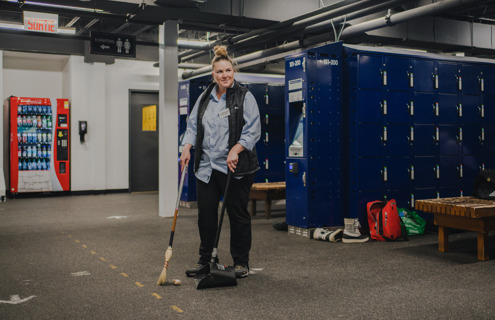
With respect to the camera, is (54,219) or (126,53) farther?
(126,53)

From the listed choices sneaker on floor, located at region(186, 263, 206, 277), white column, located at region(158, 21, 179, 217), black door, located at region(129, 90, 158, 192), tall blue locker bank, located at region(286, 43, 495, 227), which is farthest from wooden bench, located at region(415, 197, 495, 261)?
black door, located at region(129, 90, 158, 192)

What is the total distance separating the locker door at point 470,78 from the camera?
7141 mm

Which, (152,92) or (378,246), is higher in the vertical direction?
(152,92)

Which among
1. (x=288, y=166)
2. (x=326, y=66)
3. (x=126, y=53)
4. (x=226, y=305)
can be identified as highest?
(x=126, y=53)

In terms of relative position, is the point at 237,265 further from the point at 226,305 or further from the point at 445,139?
the point at 445,139

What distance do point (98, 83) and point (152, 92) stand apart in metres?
1.43

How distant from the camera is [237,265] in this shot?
13.6ft

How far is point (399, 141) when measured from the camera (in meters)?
6.63

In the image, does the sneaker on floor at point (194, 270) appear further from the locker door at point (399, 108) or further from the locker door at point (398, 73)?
the locker door at point (398, 73)

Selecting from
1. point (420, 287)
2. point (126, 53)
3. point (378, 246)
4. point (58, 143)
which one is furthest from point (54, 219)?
point (420, 287)

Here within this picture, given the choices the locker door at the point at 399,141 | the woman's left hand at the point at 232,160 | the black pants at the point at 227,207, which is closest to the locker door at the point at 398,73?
the locker door at the point at 399,141

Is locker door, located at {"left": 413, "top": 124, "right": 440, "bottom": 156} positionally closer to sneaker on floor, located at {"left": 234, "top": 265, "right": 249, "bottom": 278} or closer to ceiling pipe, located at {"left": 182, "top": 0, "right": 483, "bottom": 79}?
ceiling pipe, located at {"left": 182, "top": 0, "right": 483, "bottom": 79}

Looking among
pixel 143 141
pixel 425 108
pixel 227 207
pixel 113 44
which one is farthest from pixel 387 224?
pixel 143 141

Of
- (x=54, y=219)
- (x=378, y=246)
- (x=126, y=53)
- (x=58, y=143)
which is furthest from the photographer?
(x=58, y=143)
